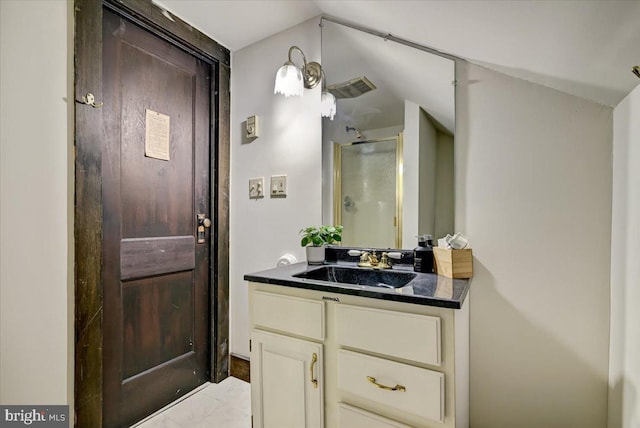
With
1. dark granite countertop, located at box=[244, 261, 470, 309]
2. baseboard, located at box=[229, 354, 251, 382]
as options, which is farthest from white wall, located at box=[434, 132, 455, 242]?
baseboard, located at box=[229, 354, 251, 382]

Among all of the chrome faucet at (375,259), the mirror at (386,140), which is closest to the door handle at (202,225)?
the mirror at (386,140)

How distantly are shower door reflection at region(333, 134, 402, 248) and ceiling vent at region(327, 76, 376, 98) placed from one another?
10.1 inches

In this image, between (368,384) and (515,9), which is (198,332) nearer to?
(368,384)

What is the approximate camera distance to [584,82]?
96cm

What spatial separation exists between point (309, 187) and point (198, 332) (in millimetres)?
1121

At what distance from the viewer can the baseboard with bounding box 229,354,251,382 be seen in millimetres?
1886

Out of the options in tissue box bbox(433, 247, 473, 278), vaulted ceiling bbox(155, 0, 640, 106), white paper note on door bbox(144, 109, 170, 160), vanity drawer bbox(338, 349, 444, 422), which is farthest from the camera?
white paper note on door bbox(144, 109, 170, 160)

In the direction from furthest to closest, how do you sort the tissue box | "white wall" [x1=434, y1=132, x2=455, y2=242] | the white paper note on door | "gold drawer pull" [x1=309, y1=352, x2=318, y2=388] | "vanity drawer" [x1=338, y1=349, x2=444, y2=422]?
the white paper note on door
"white wall" [x1=434, y1=132, x2=455, y2=242]
the tissue box
"gold drawer pull" [x1=309, y1=352, x2=318, y2=388]
"vanity drawer" [x1=338, y1=349, x2=444, y2=422]

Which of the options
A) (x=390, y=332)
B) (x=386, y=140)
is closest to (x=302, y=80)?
(x=386, y=140)

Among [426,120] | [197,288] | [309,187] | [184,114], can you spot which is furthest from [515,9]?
[197,288]

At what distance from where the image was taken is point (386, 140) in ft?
4.72

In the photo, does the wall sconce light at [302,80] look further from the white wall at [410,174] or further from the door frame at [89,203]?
the door frame at [89,203]

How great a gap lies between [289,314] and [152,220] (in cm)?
97

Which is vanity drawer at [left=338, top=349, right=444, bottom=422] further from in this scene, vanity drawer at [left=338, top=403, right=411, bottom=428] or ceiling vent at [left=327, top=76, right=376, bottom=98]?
ceiling vent at [left=327, top=76, right=376, bottom=98]
